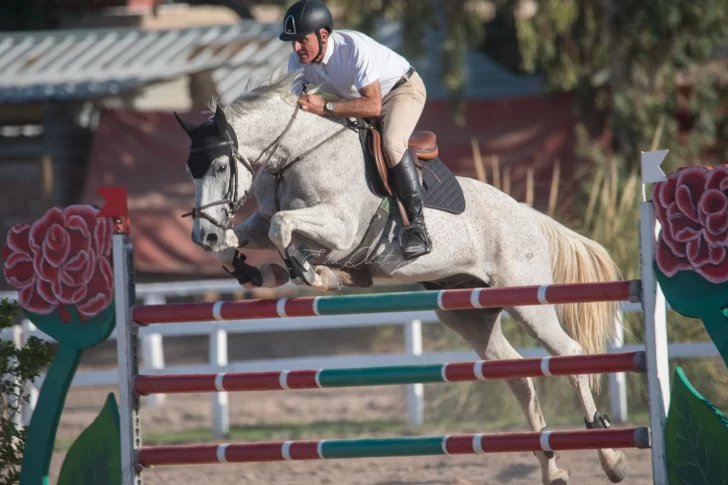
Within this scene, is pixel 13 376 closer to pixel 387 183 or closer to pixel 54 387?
pixel 54 387

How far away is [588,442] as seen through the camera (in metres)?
3.77

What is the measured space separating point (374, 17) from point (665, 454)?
26.0 feet

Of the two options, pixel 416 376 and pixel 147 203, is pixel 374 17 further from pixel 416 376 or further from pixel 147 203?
pixel 416 376

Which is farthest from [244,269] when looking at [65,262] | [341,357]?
[341,357]

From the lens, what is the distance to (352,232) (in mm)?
4613

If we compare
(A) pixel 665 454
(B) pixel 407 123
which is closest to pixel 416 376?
(A) pixel 665 454

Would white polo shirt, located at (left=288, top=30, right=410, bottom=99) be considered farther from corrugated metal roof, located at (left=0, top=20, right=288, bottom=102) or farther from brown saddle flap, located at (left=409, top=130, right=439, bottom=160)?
corrugated metal roof, located at (left=0, top=20, right=288, bottom=102)

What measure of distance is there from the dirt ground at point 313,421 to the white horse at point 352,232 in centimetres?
78

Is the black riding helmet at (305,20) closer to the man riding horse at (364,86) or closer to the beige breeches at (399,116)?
the man riding horse at (364,86)

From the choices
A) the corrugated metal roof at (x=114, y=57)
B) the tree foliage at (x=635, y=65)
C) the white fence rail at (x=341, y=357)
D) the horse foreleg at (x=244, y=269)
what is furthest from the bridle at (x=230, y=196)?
the corrugated metal roof at (x=114, y=57)

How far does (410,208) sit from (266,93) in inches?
32.1

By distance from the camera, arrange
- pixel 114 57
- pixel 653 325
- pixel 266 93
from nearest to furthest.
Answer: pixel 653 325, pixel 266 93, pixel 114 57

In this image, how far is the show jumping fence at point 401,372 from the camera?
3748 millimetres

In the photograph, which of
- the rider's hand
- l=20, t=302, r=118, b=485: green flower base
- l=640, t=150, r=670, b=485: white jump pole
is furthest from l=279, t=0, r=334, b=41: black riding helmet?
l=640, t=150, r=670, b=485: white jump pole
